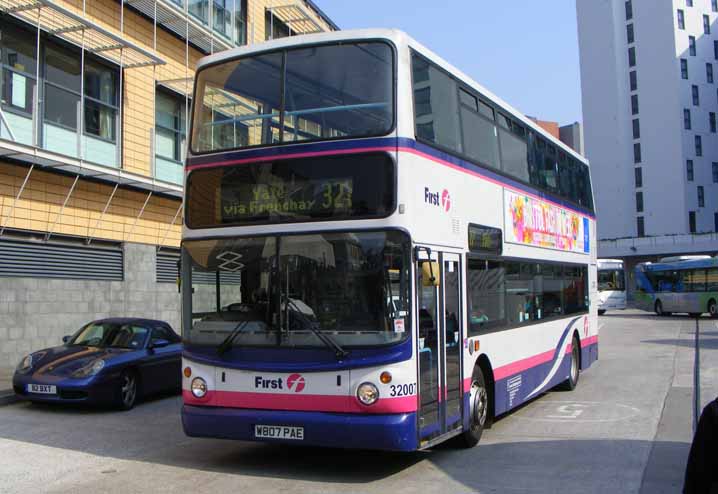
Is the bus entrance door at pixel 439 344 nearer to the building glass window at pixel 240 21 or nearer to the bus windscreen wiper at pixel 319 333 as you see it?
the bus windscreen wiper at pixel 319 333

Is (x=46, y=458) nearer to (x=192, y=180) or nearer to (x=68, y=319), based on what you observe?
(x=192, y=180)

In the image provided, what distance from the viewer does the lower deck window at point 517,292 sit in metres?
9.30

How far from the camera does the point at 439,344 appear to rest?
8.06 meters

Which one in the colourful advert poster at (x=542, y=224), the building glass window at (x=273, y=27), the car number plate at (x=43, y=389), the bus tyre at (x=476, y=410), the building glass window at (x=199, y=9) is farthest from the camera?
the building glass window at (x=273, y=27)

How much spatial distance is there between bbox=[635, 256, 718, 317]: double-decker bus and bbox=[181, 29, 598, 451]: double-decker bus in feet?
110

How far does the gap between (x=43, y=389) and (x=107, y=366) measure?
3.13 feet

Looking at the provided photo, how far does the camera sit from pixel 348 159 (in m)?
7.46

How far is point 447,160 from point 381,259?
1.82m

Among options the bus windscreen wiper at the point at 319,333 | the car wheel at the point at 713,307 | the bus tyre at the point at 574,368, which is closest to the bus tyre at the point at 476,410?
the bus windscreen wiper at the point at 319,333

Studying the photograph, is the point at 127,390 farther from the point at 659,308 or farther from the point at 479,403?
the point at 659,308

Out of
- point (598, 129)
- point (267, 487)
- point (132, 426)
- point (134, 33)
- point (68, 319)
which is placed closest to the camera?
point (267, 487)

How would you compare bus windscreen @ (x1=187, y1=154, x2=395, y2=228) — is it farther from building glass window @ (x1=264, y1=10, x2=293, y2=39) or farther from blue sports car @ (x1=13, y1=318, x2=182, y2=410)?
building glass window @ (x1=264, y1=10, x2=293, y2=39)

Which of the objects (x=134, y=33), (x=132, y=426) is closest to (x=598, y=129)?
(x=134, y=33)

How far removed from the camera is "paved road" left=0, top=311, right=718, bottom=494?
7.28 m
